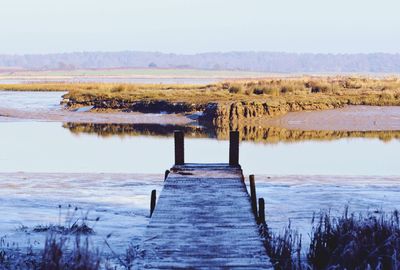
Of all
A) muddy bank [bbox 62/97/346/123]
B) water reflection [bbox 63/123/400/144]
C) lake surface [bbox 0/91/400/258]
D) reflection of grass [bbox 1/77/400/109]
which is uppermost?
reflection of grass [bbox 1/77/400/109]

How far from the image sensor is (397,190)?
15.3 metres

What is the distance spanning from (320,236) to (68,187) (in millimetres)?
8290

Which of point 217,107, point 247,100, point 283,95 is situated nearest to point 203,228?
point 217,107

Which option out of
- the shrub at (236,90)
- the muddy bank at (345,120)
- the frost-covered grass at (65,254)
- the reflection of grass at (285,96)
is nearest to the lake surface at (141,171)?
the frost-covered grass at (65,254)

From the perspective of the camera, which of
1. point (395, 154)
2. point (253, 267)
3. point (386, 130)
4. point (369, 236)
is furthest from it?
point (386, 130)

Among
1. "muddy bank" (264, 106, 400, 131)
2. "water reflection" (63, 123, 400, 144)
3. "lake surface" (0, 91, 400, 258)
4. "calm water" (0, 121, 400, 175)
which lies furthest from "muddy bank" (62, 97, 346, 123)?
"calm water" (0, 121, 400, 175)

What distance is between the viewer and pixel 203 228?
8.34 meters

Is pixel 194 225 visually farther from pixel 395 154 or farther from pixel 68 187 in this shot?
pixel 395 154

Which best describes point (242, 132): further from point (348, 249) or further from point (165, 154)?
point (348, 249)

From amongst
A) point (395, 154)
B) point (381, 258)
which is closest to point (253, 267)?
point (381, 258)

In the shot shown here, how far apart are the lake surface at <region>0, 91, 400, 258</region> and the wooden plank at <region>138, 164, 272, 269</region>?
0.86m

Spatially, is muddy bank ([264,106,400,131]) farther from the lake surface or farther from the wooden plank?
the wooden plank

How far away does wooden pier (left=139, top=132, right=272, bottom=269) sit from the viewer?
7.01 meters

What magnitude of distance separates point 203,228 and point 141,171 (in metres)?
10.4
